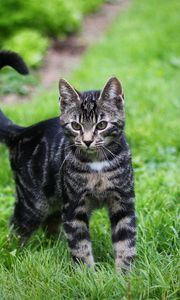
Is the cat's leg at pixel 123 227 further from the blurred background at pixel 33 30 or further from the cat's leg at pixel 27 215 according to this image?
the blurred background at pixel 33 30

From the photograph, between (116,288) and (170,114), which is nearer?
(116,288)

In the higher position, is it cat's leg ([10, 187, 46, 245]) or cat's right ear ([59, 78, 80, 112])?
cat's right ear ([59, 78, 80, 112])

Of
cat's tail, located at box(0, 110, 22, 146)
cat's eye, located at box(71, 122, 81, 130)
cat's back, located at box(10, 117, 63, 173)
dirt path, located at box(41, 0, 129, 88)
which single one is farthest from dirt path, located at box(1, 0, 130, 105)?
cat's eye, located at box(71, 122, 81, 130)

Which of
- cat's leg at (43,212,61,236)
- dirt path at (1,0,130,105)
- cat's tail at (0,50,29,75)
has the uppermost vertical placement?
dirt path at (1,0,130,105)

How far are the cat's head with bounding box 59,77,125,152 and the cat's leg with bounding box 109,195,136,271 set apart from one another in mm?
402

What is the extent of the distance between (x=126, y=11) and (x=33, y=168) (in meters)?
11.9

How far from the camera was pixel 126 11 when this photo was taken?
1577cm

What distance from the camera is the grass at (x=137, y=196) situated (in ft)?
11.7

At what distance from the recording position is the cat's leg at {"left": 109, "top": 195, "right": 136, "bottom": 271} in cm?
399

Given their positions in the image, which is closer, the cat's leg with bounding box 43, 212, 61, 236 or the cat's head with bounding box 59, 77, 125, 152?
the cat's head with bounding box 59, 77, 125, 152

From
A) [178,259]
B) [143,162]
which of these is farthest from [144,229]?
[143,162]

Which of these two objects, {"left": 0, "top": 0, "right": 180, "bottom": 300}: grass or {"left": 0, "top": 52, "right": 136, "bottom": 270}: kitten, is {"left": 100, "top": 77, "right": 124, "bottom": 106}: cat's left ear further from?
{"left": 0, "top": 0, "right": 180, "bottom": 300}: grass

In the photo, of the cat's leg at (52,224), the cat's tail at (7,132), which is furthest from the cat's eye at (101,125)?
the cat's leg at (52,224)

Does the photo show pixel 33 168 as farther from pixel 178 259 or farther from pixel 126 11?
pixel 126 11
